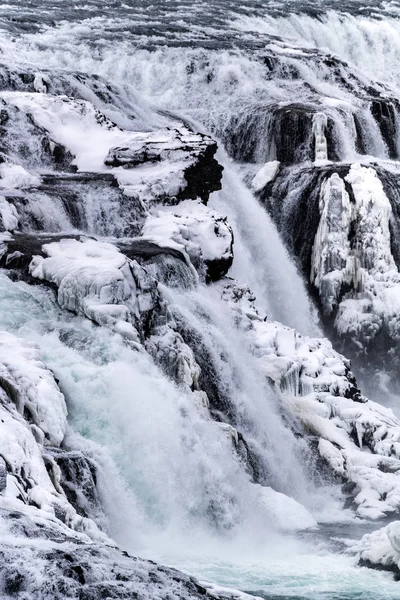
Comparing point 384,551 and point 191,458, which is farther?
point 191,458

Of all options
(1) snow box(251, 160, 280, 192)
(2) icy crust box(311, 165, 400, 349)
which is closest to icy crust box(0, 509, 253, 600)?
(2) icy crust box(311, 165, 400, 349)

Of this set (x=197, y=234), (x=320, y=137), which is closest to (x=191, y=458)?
(x=197, y=234)

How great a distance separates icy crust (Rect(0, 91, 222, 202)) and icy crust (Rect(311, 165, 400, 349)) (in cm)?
278

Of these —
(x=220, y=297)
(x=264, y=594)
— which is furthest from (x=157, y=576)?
(x=220, y=297)

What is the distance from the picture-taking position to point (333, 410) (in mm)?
16078

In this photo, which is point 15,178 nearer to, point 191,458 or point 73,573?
point 191,458

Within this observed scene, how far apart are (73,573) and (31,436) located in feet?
11.0

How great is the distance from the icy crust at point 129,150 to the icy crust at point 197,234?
0.58 metres

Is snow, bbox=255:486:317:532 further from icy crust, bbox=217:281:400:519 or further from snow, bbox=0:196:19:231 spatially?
snow, bbox=0:196:19:231

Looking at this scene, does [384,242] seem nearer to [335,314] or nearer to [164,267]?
[335,314]

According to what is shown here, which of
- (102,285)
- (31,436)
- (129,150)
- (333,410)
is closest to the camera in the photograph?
(31,436)

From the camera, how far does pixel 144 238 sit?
17.3 m

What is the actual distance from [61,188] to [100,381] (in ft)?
21.6

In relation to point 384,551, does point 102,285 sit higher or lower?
higher
